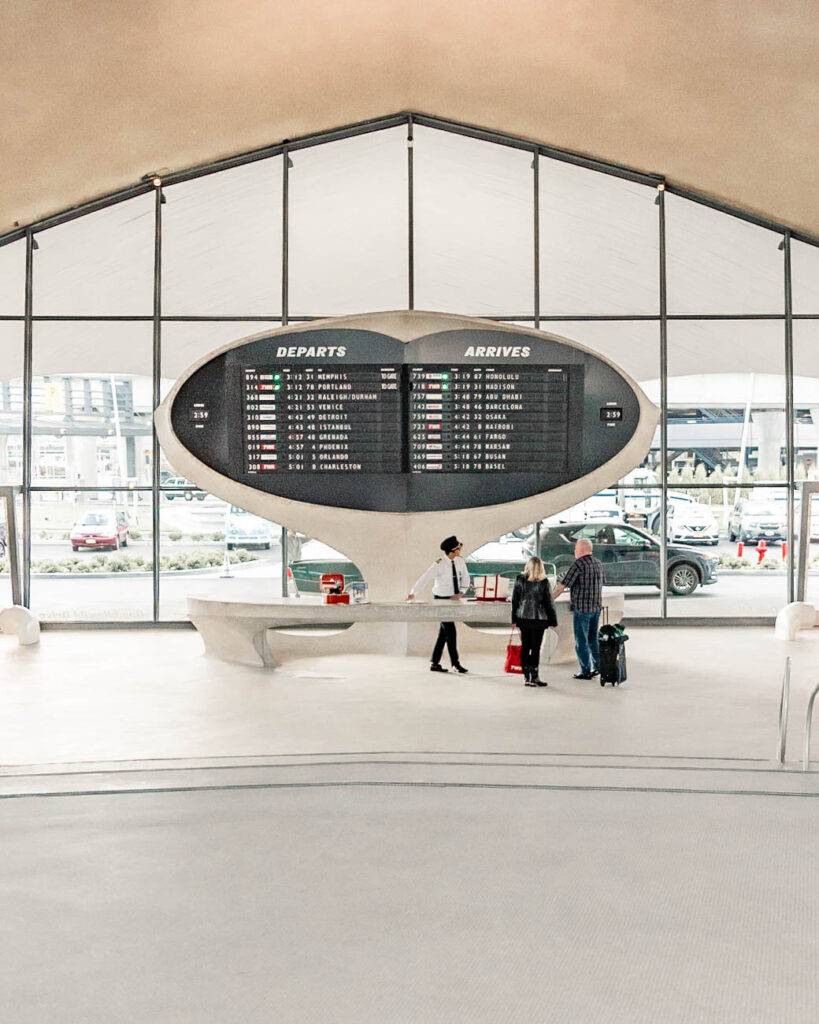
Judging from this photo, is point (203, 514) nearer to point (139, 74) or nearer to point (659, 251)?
point (139, 74)

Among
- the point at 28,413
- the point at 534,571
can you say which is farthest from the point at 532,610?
the point at 28,413

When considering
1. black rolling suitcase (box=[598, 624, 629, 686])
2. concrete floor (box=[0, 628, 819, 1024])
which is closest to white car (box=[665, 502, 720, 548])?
black rolling suitcase (box=[598, 624, 629, 686])

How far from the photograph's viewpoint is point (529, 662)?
30.2 feet

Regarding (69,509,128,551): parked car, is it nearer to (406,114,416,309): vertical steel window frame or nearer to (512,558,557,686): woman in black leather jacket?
(406,114,416,309): vertical steel window frame

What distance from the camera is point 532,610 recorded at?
8.98 metres

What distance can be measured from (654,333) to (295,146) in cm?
480

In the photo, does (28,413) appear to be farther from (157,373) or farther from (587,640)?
(587,640)

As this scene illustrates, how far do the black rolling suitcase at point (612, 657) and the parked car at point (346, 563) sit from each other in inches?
154

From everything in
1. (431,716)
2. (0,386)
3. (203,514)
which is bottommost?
(431,716)

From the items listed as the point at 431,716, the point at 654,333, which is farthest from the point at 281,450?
the point at 654,333

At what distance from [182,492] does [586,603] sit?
570 cm

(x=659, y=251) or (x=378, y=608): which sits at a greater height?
(x=659, y=251)

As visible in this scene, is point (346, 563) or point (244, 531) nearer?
point (346, 563)

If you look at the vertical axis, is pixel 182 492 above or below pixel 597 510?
above
